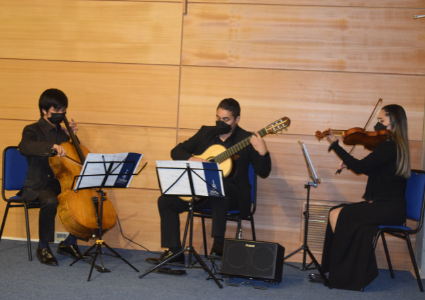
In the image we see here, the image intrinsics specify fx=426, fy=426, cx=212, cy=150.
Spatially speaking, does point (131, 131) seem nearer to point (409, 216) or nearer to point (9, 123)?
point (9, 123)

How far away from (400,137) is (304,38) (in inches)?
51.5

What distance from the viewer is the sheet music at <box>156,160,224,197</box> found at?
9.21 ft

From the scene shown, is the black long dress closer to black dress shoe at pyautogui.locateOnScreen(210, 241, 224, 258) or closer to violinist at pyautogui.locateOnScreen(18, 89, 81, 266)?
black dress shoe at pyautogui.locateOnScreen(210, 241, 224, 258)

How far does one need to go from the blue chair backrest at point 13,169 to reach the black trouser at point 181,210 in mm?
1300

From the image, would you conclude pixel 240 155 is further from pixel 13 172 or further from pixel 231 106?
pixel 13 172

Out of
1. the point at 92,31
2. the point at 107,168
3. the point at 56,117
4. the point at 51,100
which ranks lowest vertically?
the point at 107,168

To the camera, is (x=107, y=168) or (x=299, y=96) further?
(x=299, y=96)

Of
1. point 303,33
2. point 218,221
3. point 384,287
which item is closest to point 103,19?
point 303,33

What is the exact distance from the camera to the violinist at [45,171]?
3400mm

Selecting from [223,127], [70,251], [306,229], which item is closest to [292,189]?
[306,229]

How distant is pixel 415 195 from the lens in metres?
3.23

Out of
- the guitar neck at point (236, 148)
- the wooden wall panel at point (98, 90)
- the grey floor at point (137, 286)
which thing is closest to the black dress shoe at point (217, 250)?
the grey floor at point (137, 286)

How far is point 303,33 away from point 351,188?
1.47 m

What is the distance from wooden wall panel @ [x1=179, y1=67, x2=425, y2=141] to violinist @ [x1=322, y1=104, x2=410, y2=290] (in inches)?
25.2
